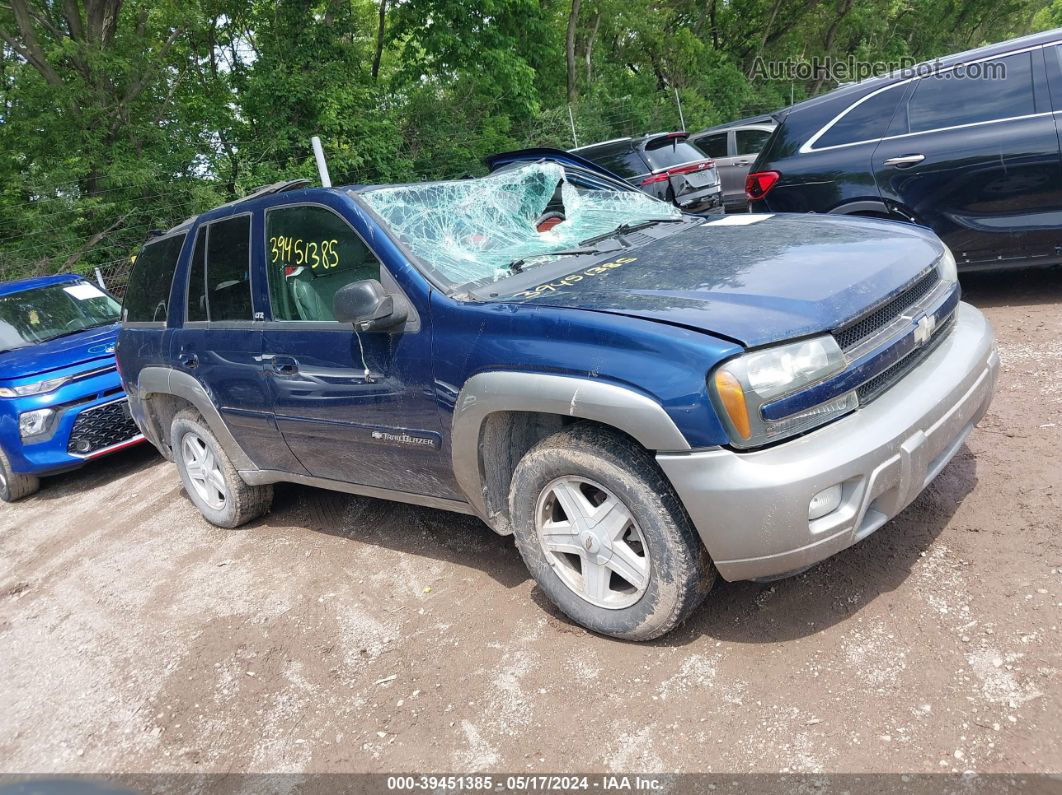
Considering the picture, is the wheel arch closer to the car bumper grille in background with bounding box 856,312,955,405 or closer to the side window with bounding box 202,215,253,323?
the car bumper grille in background with bounding box 856,312,955,405

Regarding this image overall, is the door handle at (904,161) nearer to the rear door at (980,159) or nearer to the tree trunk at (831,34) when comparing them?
the rear door at (980,159)

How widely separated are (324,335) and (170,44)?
13207 millimetres

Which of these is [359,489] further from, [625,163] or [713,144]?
[713,144]

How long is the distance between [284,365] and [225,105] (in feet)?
37.2

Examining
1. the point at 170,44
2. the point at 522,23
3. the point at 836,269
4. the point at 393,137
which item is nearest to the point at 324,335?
the point at 836,269

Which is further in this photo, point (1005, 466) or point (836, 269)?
point (1005, 466)

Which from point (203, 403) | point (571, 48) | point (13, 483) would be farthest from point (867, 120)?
point (571, 48)

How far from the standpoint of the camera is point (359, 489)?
3.71 meters

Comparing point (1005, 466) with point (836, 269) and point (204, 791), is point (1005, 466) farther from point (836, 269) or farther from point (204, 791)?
point (204, 791)

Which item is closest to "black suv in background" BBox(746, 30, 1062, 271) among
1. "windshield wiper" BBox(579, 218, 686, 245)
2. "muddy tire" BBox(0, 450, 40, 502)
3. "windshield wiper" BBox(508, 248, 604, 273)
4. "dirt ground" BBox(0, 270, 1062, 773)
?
"dirt ground" BBox(0, 270, 1062, 773)

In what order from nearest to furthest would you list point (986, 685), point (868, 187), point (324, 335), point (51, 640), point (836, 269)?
point (986, 685) < point (836, 269) < point (324, 335) < point (51, 640) < point (868, 187)

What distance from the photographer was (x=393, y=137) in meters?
13.6

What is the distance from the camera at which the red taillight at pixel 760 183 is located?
6.08 metres

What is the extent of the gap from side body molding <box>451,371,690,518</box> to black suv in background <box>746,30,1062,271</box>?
13.3 ft
